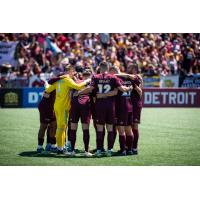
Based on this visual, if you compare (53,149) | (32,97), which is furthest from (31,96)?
(53,149)

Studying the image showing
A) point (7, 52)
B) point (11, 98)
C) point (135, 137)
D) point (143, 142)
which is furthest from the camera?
point (11, 98)

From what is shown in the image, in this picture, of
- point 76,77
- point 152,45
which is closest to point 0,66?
point 152,45

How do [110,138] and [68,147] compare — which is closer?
[110,138]

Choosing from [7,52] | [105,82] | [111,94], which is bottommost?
[111,94]

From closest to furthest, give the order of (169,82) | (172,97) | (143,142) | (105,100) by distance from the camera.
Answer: (105,100), (143,142), (172,97), (169,82)

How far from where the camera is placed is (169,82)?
23047mm

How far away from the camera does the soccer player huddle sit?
10.7m

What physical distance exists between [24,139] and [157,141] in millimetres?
2880

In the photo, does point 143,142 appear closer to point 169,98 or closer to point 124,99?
point 124,99

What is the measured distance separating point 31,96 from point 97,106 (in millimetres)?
11490

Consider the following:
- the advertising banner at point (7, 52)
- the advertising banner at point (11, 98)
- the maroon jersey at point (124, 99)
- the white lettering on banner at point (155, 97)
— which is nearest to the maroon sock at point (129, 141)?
the maroon jersey at point (124, 99)

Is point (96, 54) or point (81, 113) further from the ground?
point (96, 54)

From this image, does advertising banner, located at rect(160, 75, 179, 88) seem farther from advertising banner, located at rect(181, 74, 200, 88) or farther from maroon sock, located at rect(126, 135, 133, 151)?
maroon sock, located at rect(126, 135, 133, 151)

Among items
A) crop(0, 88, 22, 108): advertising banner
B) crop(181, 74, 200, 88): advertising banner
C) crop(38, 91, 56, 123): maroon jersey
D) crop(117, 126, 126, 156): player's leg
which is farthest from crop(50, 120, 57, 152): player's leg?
crop(181, 74, 200, 88): advertising banner
